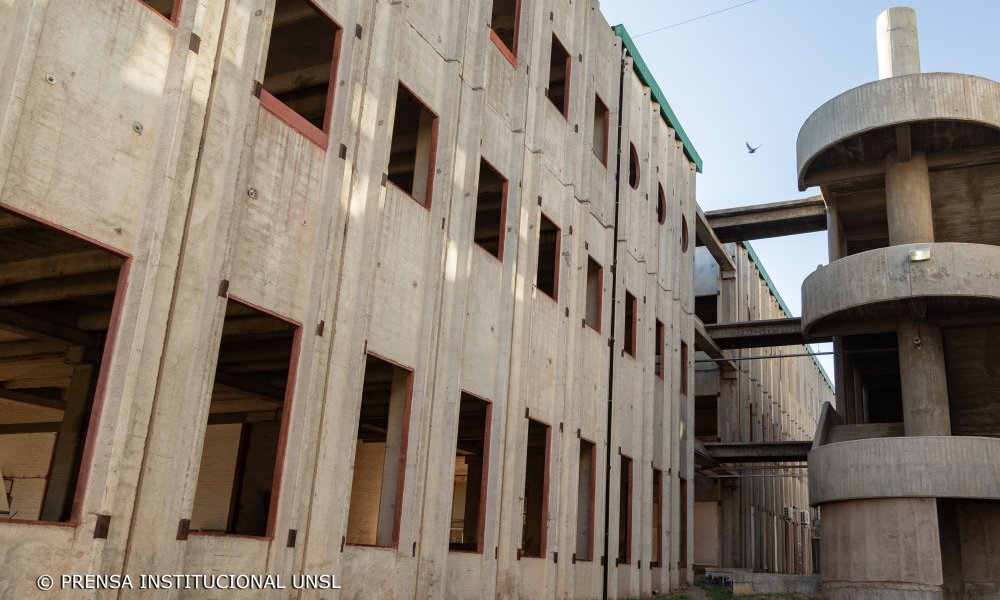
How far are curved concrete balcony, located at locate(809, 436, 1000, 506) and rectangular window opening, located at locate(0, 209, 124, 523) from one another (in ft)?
54.5

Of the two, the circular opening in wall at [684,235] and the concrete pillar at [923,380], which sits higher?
the circular opening in wall at [684,235]

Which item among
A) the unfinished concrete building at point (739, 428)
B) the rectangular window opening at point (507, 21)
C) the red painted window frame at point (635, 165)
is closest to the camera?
the rectangular window opening at point (507, 21)

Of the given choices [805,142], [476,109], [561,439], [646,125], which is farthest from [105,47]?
[805,142]

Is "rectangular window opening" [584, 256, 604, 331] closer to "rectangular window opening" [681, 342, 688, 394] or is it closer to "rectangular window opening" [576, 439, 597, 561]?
"rectangular window opening" [576, 439, 597, 561]

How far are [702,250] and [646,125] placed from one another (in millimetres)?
16205

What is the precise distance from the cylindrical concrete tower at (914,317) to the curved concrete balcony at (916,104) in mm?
34

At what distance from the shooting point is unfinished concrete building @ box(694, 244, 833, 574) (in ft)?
108

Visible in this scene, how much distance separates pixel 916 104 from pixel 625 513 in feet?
41.7

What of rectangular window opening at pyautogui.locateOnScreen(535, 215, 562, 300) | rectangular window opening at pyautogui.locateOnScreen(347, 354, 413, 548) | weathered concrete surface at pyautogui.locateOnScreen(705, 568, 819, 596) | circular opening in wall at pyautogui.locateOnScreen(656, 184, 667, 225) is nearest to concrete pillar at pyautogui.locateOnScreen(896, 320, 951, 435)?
weathered concrete surface at pyautogui.locateOnScreen(705, 568, 819, 596)

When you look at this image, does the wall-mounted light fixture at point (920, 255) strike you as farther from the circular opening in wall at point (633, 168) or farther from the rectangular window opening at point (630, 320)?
the circular opening in wall at point (633, 168)

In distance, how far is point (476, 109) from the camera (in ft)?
48.5

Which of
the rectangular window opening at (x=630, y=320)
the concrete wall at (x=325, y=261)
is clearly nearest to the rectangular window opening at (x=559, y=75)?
the concrete wall at (x=325, y=261)

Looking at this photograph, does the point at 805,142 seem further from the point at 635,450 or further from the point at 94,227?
the point at 94,227

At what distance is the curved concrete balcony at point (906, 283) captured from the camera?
67.7 feet
